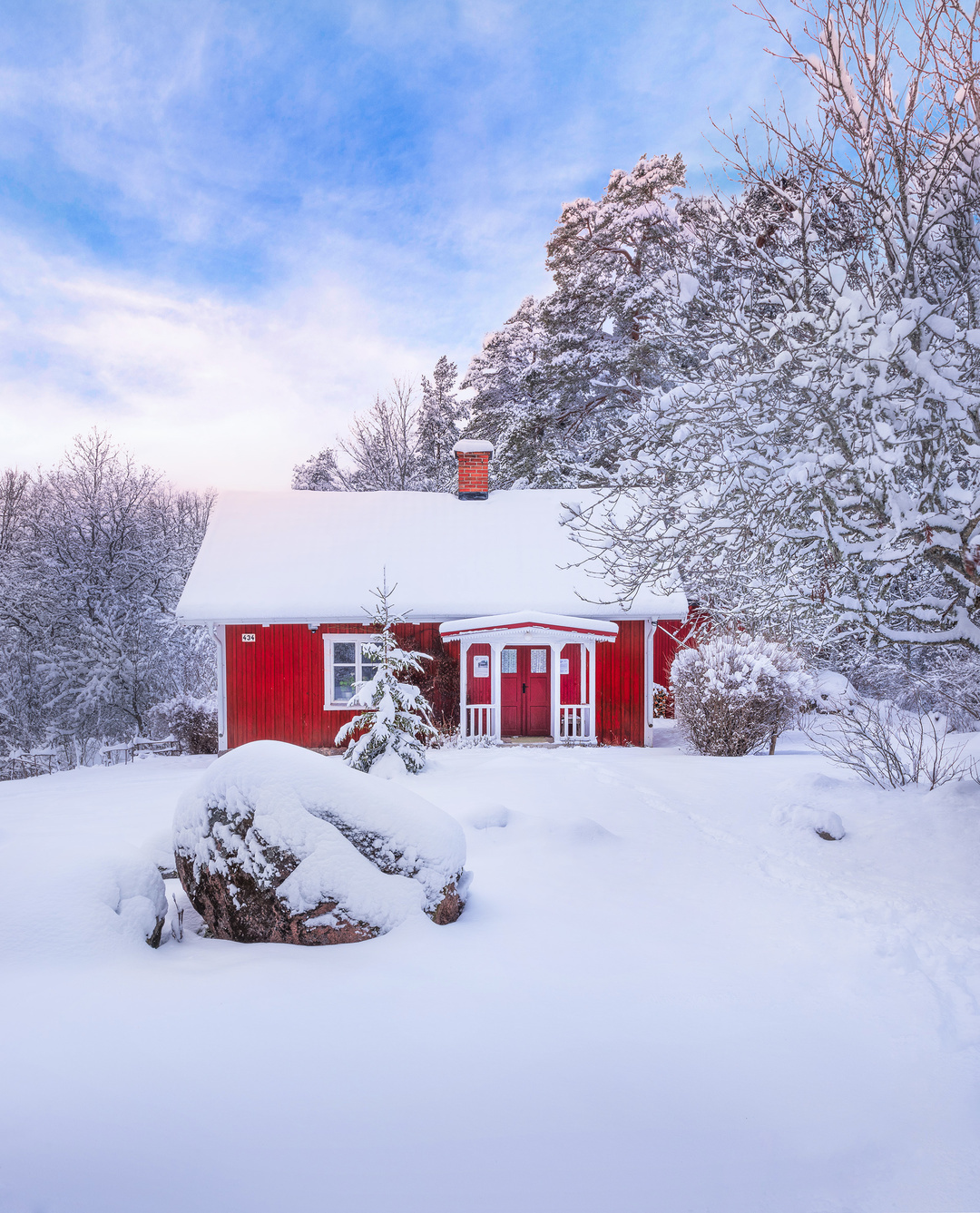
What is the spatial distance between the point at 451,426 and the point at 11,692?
1918 cm

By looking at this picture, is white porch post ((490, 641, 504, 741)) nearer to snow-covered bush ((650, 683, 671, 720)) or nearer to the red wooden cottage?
the red wooden cottage

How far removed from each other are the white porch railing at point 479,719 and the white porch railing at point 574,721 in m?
1.40

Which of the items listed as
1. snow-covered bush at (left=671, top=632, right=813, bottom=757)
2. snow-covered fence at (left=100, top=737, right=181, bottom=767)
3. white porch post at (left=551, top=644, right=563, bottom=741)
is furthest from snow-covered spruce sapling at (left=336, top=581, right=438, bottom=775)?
snow-covered fence at (left=100, top=737, right=181, bottom=767)

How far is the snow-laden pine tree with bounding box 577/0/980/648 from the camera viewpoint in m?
4.20

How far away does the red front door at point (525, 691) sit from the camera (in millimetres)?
13492

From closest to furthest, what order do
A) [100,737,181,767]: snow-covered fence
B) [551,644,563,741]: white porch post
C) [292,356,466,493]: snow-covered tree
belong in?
[551,644,563,741]: white porch post
[100,737,181,767]: snow-covered fence
[292,356,466,493]: snow-covered tree

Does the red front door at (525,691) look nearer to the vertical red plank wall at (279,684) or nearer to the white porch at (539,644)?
the white porch at (539,644)

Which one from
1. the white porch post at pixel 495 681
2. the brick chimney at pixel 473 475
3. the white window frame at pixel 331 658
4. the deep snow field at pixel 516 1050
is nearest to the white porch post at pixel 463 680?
the white porch post at pixel 495 681

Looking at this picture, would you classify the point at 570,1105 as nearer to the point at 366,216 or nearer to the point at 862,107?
the point at 862,107

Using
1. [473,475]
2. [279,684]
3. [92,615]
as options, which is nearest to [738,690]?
[279,684]

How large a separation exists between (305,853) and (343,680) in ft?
31.9

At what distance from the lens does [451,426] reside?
2884cm

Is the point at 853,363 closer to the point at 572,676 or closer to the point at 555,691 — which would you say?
the point at 555,691

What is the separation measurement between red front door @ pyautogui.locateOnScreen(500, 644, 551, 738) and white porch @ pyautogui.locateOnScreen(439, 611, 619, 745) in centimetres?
31
